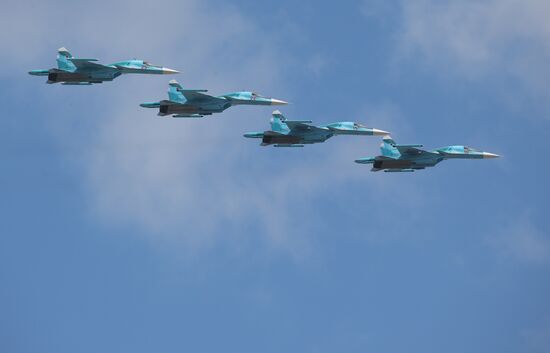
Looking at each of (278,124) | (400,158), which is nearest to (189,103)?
(278,124)

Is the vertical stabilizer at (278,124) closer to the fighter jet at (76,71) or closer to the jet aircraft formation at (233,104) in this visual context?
the jet aircraft formation at (233,104)

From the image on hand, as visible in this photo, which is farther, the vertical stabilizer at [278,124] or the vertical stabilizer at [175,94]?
the vertical stabilizer at [278,124]

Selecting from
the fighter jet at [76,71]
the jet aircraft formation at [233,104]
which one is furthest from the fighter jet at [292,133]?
the fighter jet at [76,71]

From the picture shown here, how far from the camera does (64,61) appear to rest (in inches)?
6127

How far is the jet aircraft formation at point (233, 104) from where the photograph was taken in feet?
506

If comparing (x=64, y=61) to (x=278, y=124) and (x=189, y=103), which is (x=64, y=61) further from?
(x=278, y=124)

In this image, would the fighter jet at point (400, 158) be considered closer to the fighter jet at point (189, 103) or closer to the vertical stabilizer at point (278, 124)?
the vertical stabilizer at point (278, 124)

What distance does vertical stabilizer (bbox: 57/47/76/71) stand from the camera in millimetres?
155500

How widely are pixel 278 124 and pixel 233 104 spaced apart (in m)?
6.21

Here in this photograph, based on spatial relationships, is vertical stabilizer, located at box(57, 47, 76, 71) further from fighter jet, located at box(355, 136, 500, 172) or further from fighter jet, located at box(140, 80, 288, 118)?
fighter jet, located at box(355, 136, 500, 172)

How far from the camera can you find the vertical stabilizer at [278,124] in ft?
507

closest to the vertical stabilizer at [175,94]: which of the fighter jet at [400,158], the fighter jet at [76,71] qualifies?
the fighter jet at [76,71]

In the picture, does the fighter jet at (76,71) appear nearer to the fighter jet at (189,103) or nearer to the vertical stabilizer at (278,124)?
the fighter jet at (189,103)

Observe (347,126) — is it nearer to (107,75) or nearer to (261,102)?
(261,102)
